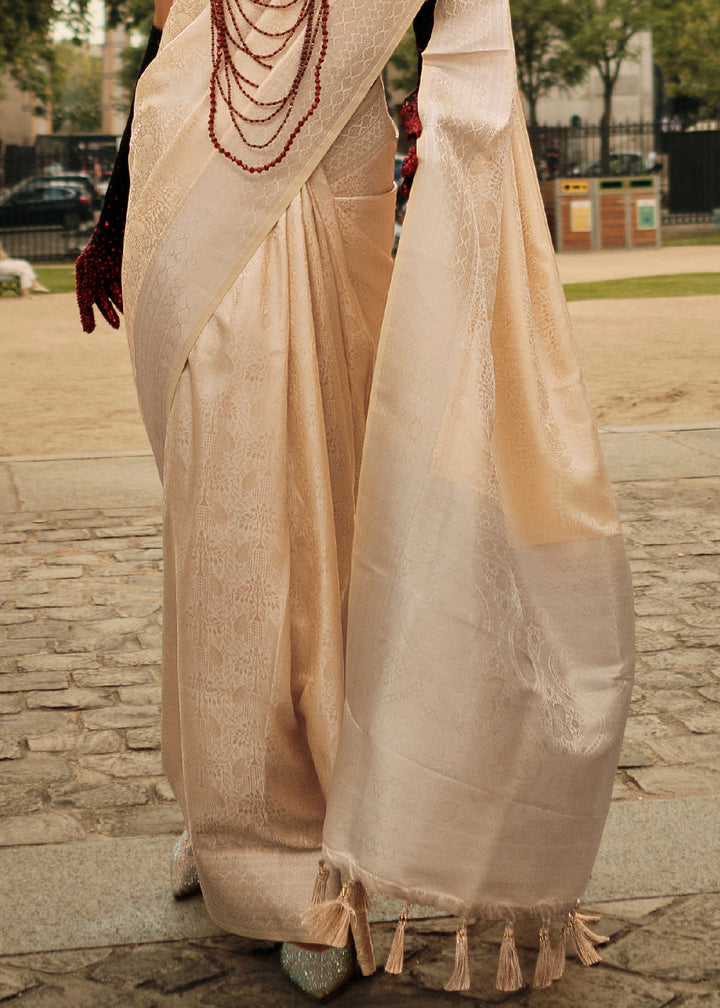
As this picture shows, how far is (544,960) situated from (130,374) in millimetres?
9671

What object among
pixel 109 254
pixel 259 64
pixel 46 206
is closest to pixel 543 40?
pixel 46 206

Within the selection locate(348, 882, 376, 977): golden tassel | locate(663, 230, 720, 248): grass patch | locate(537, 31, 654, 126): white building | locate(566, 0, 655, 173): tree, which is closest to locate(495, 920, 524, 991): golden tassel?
locate(348, 882, 376, 977): golden tassel

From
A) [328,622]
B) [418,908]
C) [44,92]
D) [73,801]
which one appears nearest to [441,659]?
[328,622]

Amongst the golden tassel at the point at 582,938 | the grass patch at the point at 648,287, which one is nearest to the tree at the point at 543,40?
the grass patch at the point at 648,287

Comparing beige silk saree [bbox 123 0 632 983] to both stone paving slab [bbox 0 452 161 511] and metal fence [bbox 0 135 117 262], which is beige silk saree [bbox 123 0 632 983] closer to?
stone paving slab [bbox 0 452 161 511]

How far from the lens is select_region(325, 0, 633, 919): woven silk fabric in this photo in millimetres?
1949

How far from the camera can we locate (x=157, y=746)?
3320 millimetres

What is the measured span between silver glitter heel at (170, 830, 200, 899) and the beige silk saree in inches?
12.3

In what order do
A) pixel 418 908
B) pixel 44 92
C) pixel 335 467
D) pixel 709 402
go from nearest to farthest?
pixel 335 467, pixel 418 908, pixel 709 402, pixel 44 92

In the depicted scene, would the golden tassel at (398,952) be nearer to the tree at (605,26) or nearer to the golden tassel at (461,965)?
the golden tassel at (461,965)

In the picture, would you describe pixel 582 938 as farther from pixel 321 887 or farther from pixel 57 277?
pixel 57 277

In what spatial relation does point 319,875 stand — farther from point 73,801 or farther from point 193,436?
point 73,801

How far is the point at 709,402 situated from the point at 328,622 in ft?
23.8

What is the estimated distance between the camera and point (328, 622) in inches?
84.0
